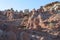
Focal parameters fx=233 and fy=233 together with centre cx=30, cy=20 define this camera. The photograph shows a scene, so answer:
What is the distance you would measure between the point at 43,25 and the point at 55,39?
299 inches

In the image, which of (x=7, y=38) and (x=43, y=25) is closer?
(x=7, y=38)

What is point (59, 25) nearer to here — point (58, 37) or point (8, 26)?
point (58, 37)

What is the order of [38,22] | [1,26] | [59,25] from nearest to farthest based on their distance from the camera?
[1,26] < [59,25] < [38,22]

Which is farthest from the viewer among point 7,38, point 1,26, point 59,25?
point 59,25

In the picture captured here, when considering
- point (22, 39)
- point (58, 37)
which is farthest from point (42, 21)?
point (22, 39)

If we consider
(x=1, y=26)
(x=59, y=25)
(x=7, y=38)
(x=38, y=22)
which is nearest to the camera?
(x=7, y=38)

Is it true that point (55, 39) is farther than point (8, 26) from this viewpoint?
Yes

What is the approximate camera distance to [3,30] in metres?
15.5

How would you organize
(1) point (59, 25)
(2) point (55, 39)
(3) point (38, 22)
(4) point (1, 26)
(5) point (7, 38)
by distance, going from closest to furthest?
1. (5) point (7, 38)
2. (4) point (1, 26)
3. (2) point (55, 39)
4. (1) point (59, 25)
5. (3) point (38, 22)

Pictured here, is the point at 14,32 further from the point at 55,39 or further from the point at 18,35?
the point at 55,39

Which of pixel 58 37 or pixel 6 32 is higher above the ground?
pixel 6 32

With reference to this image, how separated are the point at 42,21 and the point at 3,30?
18.6 meters

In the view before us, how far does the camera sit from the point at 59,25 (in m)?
29.6

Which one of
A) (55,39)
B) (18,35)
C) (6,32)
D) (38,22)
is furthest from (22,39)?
(38,22)
